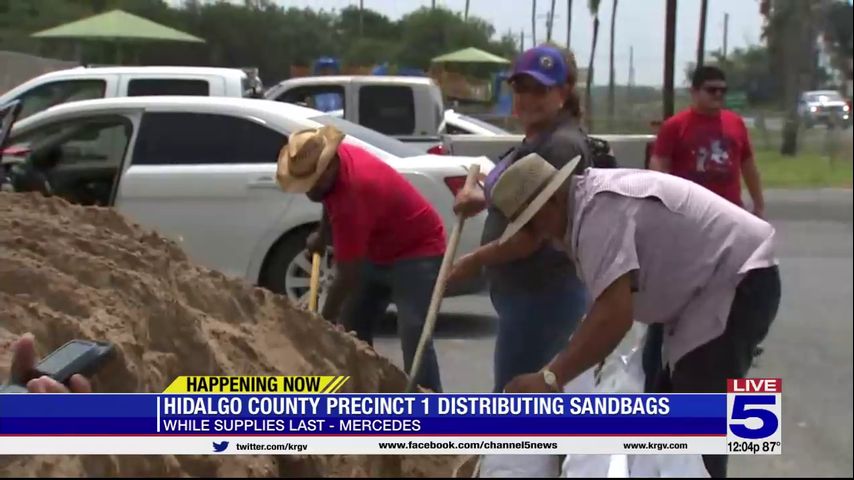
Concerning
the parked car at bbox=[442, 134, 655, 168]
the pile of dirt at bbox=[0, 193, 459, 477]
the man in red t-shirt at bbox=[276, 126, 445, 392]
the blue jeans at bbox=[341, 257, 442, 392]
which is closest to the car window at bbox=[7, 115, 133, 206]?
the pile of dirt at bbox=[0, 193, 459, 477]

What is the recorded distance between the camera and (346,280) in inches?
162

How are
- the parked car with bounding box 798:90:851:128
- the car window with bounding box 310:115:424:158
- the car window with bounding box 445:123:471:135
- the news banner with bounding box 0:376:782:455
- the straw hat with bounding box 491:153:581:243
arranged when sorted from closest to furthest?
the news banner with bounding box 0:376:782:455 < the straw hat with bounding box 491:153:581:243 < the parked car with bounding box 798:90:851:128 < the car window with bounding box 310:115:424:158 < the car window with bounding box 445:123:471:135

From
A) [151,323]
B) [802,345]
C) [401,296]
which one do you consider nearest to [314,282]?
[401,296]

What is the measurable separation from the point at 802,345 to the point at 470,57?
3.34 meters

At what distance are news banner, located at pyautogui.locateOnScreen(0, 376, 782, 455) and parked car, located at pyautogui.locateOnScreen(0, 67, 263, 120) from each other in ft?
3.79

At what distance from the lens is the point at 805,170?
432cm

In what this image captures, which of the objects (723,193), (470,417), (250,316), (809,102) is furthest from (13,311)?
(809,102)

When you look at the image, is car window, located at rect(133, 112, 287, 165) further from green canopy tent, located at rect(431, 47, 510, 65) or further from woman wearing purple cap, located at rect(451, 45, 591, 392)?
green canopy tent, located at rect(431, 47, 510, 65)

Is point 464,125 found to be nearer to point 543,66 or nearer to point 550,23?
point 543,66

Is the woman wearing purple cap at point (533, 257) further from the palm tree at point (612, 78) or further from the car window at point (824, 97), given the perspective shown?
the car window at point (824, 97)

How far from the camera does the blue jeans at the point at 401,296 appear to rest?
435cm

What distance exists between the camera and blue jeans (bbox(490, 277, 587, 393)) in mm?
3881

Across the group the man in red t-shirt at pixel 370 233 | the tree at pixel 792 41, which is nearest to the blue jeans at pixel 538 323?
the man in red t-shirt at pixel 370 233

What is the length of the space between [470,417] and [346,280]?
1.47 m
